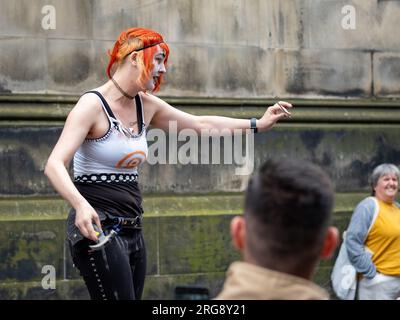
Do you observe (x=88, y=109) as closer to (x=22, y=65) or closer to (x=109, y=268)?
(x=109, y=268)

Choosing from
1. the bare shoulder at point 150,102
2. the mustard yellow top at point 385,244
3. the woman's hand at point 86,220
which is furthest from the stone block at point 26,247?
the woman's hand at point 86,220

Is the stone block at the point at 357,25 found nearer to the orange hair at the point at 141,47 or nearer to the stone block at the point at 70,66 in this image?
the stone block at the point at 70,66

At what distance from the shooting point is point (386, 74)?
27.9ft

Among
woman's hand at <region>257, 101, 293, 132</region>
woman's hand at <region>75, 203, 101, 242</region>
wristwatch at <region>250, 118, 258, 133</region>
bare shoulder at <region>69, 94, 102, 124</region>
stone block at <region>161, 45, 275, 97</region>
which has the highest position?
stone block at <region>161, 45, 275, 97</region>

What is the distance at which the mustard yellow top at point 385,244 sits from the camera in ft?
22.9

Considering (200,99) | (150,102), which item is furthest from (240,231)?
(200,99)

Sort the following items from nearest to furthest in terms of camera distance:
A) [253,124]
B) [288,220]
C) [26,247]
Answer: [288,220] < [253,124] < [26,247]

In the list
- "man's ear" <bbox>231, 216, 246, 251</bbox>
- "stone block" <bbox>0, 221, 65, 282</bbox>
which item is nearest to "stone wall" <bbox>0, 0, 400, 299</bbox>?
"stone block" <bbox>0, 221, 65, 282</bbox>

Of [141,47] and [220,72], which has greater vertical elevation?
[141,47]

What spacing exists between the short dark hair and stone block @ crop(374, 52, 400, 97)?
6.53 metres

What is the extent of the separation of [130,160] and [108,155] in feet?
0.37

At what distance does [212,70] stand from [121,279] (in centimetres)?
368

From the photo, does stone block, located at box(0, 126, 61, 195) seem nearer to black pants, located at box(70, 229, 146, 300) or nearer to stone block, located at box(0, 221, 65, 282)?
stone block, located at box(0, 221, 65, 282)

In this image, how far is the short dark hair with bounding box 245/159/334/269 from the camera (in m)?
2.03
